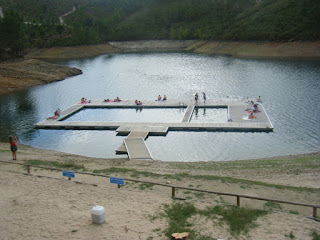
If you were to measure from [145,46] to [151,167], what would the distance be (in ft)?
422

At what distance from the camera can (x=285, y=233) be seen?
1283 centimetres

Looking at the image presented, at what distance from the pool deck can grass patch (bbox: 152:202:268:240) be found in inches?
587

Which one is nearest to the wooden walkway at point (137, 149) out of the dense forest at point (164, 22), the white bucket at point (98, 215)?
the white bucket at point (98, 215)

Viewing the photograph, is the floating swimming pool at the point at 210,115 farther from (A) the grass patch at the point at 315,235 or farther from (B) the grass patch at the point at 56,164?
(A) the grass patch at the point at 315,235

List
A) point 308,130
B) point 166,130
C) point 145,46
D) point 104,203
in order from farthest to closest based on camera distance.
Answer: point 145,46
point 166,130
point 308,130
point 104,203

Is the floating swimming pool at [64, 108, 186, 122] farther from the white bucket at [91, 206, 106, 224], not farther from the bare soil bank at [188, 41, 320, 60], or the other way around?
the bare soil bank at [188, 41, 320, 60]

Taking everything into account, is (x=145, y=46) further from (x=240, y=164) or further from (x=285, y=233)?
(x=285, y=233)

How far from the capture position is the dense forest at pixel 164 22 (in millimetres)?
98750

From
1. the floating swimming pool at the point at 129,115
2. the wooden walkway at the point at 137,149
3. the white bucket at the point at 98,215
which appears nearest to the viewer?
the white bucket at the point at 98,215

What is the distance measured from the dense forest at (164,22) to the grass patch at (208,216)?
7703 cm

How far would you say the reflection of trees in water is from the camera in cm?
3970

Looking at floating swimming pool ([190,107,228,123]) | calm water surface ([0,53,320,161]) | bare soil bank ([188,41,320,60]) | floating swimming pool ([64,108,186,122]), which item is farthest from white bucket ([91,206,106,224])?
bare soil bank ([188,41,320,60])

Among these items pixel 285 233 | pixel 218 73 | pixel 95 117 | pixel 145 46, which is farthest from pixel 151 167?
pixel 145 46

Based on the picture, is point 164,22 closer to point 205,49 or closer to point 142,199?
point 205,49
